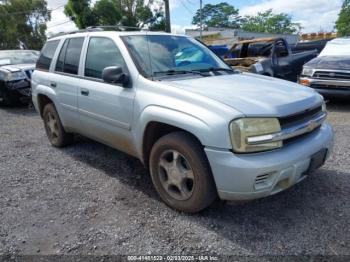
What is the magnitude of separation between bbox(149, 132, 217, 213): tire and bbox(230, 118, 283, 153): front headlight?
362 millimetres

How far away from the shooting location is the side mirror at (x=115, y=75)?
135 inches

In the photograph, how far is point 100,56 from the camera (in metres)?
4.16

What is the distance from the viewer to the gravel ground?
2832 millimetres

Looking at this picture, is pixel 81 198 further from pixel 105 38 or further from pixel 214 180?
pixel 105 38

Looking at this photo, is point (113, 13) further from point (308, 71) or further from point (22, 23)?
point (308, 71)

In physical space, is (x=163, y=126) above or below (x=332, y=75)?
above

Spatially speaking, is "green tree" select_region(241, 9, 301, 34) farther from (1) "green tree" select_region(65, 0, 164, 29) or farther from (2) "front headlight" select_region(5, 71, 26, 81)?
(2) "front headlight" select_region(5, 71, 26, 81)

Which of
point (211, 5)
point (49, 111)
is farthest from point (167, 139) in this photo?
point (211, 5)

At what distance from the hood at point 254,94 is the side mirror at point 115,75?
48cm

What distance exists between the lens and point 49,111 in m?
5.37

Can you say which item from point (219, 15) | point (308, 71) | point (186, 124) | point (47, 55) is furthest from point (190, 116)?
point (219, 15)

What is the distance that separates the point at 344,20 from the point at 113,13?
117ft

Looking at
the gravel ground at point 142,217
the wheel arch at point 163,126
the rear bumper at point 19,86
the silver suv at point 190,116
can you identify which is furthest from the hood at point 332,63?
the rear bumper at point 19,86

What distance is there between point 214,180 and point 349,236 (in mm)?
1215
